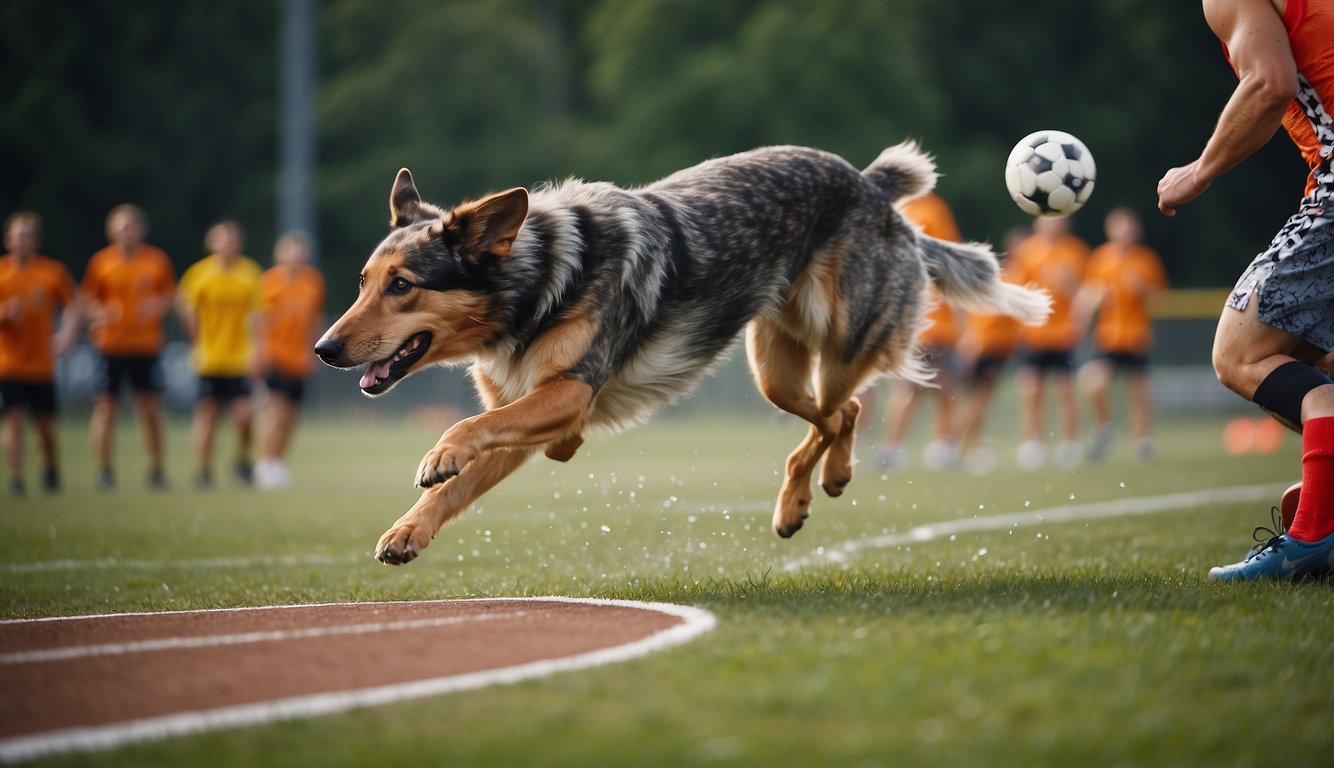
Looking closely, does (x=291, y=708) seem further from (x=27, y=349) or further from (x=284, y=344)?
(x=284, y=344)

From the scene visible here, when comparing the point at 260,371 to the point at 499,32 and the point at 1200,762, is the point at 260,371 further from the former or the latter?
the point at 499,32

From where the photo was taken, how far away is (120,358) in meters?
14.3

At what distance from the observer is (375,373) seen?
5.70 m

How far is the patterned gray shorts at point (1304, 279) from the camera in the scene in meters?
5.21

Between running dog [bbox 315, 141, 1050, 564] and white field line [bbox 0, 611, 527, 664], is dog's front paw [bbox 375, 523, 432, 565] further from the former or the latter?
white field line [bbox 0, 611, 527, 664]

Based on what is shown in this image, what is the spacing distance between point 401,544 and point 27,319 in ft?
32.4

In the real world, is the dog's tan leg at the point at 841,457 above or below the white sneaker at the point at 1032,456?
above

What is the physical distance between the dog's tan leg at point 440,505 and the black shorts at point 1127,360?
498 inches

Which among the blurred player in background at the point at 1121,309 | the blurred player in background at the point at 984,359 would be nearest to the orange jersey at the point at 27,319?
the blurred player in background at the point at 984,359

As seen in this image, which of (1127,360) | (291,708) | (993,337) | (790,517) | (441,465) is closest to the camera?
(291,708)

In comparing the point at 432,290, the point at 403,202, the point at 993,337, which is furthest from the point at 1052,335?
the point at 432,290

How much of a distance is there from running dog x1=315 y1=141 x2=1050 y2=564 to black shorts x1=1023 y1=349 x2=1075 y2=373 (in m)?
8.77

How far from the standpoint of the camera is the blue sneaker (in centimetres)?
538

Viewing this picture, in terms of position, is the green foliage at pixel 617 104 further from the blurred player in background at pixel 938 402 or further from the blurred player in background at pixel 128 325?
Answer: the blurred player in background at pixel 128 325
